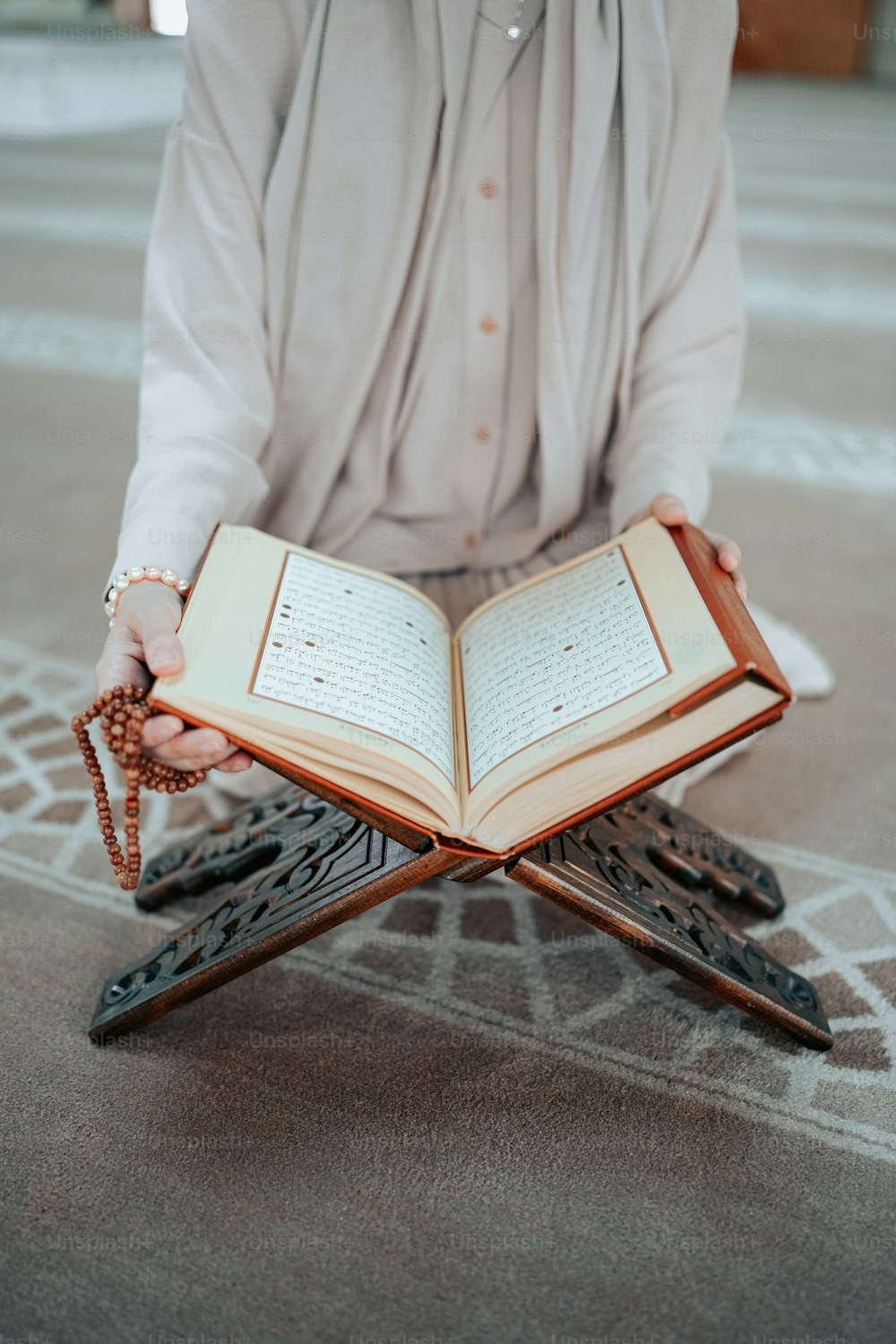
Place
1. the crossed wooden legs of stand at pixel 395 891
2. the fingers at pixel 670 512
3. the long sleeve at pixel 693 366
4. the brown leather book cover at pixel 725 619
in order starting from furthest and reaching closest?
the long sleeve at pixel 693 366
the fingers at pixel 670 512
the crossed wooden legs of stand at pixel 395 891
the brown leather book cover at pixel 725 619

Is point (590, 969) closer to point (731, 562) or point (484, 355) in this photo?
point (731, 562)

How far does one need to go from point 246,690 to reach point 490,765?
0.20m

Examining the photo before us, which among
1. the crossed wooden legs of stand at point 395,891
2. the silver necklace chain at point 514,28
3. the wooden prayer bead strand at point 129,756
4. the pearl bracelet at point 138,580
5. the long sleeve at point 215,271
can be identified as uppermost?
the silver necklace chain at point 514,28

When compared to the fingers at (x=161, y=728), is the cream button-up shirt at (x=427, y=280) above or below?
above

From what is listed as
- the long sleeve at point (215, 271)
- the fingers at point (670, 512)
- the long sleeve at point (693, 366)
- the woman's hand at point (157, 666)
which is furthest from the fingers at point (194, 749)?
the long sleeve at point (693, 366)

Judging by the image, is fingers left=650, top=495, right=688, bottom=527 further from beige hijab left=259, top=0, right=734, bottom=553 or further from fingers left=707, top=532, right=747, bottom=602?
beige hijab left=259, top=0, right=734, bottom=553

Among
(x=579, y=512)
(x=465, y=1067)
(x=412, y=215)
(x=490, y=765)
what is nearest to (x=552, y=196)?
(x=412, y=215)

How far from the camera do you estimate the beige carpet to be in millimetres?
892

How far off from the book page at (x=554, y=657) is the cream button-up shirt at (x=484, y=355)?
0.26 metres

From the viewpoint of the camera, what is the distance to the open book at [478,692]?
84cm

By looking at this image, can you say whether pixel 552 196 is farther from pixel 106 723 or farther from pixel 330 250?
pixel 106 723

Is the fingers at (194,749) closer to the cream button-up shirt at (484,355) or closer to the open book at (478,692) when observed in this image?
the open book at (478,692)

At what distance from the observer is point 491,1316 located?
34.5 inches

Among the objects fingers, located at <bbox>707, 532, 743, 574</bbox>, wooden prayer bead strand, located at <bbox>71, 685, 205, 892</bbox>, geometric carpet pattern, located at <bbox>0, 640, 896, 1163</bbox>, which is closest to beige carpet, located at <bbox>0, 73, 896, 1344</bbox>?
geometric carpet pattern, located at <bbox>0, 640, 896, 1163</bbox>
